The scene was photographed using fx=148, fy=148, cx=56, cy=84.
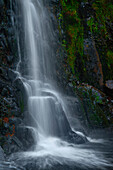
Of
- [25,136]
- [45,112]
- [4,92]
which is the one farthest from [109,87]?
[4,92]

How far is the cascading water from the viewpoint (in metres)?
4.24

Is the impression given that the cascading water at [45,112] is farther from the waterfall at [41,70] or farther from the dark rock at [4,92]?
the dark rock at [4,92]

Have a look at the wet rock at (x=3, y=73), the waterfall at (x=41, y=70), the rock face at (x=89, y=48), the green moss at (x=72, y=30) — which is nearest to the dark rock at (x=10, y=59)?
the waterfall at (x=41, y=70)

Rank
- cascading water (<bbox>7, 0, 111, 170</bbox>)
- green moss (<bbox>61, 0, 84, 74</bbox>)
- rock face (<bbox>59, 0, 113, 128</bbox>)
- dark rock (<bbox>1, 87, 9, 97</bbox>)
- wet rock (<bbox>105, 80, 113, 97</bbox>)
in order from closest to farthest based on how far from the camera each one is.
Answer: cascading water (<bbox>7, 0, 111, 170</bbox>)
dark rock (<bbox>1, 87, 9, 97</bbox>)
rock face (<bbox>59, 0, 113, 128</bbox>)
wet rock (<bbox>105, 80, 113, 97</bbox>)
green moss (<bbox>61, 0, 84, 74</bbox>)

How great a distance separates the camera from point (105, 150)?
5.39 meters

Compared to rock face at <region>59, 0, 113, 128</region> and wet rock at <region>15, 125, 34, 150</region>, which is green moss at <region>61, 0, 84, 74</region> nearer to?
rock face at <region>59, 0, 113, 128</region>

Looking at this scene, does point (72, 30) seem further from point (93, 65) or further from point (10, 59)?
point (10, 59)

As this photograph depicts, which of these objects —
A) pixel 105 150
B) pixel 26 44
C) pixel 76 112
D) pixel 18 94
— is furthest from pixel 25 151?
pixel 26 44

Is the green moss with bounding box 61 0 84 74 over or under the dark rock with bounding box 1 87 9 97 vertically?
over

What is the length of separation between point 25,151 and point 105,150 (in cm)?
287

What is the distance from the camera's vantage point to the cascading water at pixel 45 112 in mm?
4238

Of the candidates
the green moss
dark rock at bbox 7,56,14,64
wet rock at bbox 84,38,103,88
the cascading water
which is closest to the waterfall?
the cascading water

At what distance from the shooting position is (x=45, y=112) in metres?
6.42

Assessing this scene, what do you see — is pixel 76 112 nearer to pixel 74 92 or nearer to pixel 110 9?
pixel 74 92
